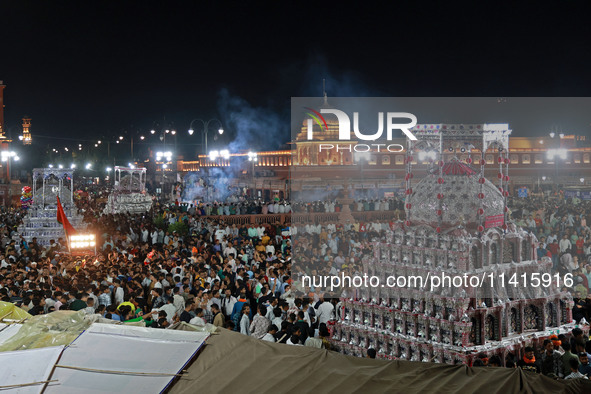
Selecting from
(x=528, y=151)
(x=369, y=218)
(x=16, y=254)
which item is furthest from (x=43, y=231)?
(x=528, y=151)

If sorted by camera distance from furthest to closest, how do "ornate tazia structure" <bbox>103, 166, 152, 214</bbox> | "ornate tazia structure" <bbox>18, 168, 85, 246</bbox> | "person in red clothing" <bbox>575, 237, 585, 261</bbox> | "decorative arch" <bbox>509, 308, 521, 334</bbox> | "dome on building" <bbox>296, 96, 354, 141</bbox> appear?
"dome on building" <bbox>296, 96, 354, 141</bbox> → "ornate tazia structure" <bbox>103, 166, 152, 214</bbox> → "ornate tazia structure" <bbox>18, 168, 85, 246</bbox> → "person in red clothing" <bbox>575, 237, 585, 261</bbox> → "decorative arch" <bbox>509, 308, 521, 334</bbox>

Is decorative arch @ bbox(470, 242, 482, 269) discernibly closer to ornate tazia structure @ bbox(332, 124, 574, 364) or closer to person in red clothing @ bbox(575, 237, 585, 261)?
ornate tazia structure @ bbox(332, 124, 574, 364)

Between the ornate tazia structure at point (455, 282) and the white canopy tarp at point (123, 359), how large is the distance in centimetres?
406

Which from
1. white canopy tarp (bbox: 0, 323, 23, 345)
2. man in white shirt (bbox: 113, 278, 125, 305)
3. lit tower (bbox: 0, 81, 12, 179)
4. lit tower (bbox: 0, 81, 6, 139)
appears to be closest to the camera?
white canopy tarp (bbox: 0, 323, 23, 345)

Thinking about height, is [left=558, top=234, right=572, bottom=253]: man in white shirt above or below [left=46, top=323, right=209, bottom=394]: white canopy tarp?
below

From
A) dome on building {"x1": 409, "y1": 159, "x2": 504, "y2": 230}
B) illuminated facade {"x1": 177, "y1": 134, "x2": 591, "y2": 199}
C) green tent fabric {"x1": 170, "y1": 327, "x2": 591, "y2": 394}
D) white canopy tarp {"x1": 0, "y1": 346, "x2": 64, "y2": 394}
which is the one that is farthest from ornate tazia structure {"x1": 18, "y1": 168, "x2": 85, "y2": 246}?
green tent fabric {"x1": 170, "y1": 327, "x2": 591, "y2": 394}

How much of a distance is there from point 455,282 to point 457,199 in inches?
58.9

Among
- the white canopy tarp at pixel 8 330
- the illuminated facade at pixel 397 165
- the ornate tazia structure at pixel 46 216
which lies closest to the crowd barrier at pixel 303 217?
the ornate tazia structure at pixel 46 216

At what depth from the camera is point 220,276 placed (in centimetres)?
1336

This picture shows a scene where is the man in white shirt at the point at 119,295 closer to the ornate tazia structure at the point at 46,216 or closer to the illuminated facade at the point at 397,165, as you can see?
the ornate tazia structure at the point at 46,216

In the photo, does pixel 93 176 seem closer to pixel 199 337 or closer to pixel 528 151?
pixel 528 151

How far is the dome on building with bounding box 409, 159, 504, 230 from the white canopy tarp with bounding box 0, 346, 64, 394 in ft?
19.9

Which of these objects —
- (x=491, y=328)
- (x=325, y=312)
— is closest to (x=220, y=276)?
(x=325, y=312)

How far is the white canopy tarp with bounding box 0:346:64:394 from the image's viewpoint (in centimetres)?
415
